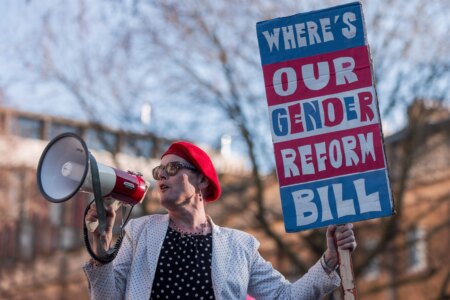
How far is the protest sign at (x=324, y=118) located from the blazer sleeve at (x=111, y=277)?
81 cm

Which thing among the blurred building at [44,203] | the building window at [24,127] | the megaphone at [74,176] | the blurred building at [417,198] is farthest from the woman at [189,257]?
the building window at [24,127]

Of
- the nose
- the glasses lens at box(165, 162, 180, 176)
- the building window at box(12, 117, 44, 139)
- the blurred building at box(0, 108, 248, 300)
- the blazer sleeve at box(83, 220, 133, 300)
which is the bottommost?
the blazer sleeve at box(83, 220, 133, 300)

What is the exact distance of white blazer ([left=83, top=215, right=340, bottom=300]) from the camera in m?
4.38

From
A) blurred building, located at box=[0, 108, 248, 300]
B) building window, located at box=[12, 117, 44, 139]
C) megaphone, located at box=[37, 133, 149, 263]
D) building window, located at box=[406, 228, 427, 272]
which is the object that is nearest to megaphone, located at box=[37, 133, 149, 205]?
megaphone, located at box=[37, 133, 149, 263]

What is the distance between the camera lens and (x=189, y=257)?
179 inches

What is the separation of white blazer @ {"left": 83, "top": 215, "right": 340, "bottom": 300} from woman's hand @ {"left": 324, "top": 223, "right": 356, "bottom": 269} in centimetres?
7

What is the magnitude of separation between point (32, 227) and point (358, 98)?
29.2 m

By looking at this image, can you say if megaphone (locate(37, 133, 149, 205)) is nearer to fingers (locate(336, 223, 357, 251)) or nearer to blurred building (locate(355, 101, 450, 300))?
fingers (locate(336, 223, 357, 251))

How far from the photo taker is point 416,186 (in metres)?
18.5

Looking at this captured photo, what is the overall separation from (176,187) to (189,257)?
354 millimetres

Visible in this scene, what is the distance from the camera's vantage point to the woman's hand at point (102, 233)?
4.20 meters

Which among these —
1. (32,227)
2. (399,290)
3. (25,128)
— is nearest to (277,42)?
(25,128)

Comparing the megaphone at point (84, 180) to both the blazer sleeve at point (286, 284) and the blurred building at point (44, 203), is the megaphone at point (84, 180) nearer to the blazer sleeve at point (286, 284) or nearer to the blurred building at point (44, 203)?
the blazer sleeve at point (286, 284)

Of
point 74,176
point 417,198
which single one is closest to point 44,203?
point 417,198
